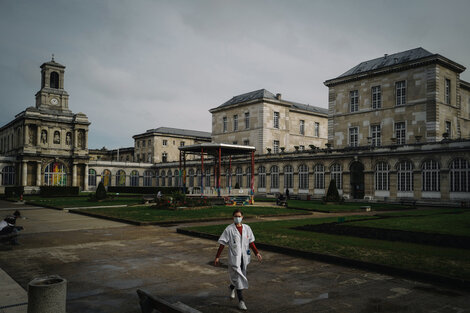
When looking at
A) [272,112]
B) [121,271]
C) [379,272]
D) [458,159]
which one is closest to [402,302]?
[379,272]

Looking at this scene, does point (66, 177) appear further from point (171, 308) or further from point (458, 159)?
point (171, 308)

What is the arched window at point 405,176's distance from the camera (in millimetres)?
35650

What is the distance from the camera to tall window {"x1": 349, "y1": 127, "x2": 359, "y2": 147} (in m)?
45.7

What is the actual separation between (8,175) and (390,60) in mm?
63706

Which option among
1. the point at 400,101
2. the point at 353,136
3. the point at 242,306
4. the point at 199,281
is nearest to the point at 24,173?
the point at 353,136

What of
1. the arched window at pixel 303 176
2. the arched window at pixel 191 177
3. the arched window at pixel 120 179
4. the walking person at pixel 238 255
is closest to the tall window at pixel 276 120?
the arched window at pixel 303 176

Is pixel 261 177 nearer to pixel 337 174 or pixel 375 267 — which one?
pixel 337 174

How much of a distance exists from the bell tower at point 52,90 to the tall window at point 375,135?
59289 millimetres

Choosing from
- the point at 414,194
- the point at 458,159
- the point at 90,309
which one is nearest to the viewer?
the point at 90,309

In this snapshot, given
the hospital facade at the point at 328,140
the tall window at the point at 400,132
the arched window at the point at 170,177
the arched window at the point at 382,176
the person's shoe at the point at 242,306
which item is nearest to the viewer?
the person's shoe at the point at 242,306

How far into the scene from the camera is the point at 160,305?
5.23m

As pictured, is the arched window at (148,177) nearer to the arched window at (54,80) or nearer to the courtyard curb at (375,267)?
the arched window at (54,80)

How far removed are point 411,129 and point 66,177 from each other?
58696mm

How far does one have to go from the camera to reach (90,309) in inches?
249
